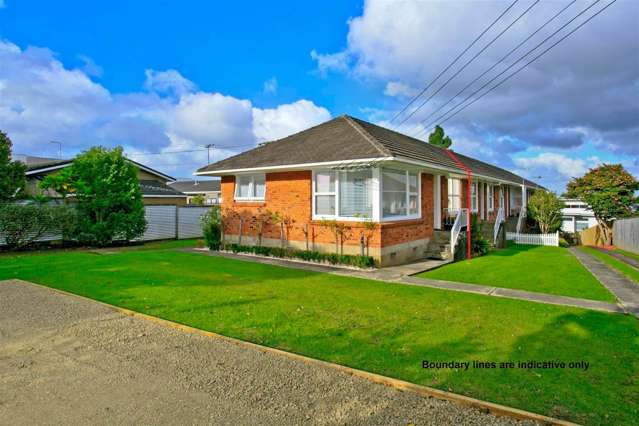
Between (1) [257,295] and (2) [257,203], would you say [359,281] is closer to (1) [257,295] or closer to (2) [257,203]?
(1) [257,295]

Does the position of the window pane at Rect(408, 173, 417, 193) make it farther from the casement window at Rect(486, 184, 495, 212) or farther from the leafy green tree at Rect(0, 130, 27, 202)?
the leafy green tree at Rect(0, 130, 27, 202)

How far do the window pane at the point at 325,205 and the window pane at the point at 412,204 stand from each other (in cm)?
284

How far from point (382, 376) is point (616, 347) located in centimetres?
341

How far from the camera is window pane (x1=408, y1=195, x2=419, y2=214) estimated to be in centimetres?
1332

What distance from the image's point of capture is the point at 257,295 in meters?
7.69

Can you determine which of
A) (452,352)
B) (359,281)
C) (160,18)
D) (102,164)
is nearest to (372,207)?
(359,281)

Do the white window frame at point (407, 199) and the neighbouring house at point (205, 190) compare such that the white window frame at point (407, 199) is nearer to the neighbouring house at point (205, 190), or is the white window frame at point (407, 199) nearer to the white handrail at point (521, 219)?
the white handrail at point (521, 219)

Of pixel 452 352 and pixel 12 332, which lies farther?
pixel 12 332

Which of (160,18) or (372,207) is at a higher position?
(160,18)

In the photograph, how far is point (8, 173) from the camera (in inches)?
653

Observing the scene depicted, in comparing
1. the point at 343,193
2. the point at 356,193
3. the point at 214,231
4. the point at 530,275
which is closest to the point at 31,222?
the point at 214,231

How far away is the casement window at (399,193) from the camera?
1201 cm

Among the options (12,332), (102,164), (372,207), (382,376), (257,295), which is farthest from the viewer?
(102,164)

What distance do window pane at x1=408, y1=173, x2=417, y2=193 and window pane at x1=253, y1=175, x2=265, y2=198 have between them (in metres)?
5.62
